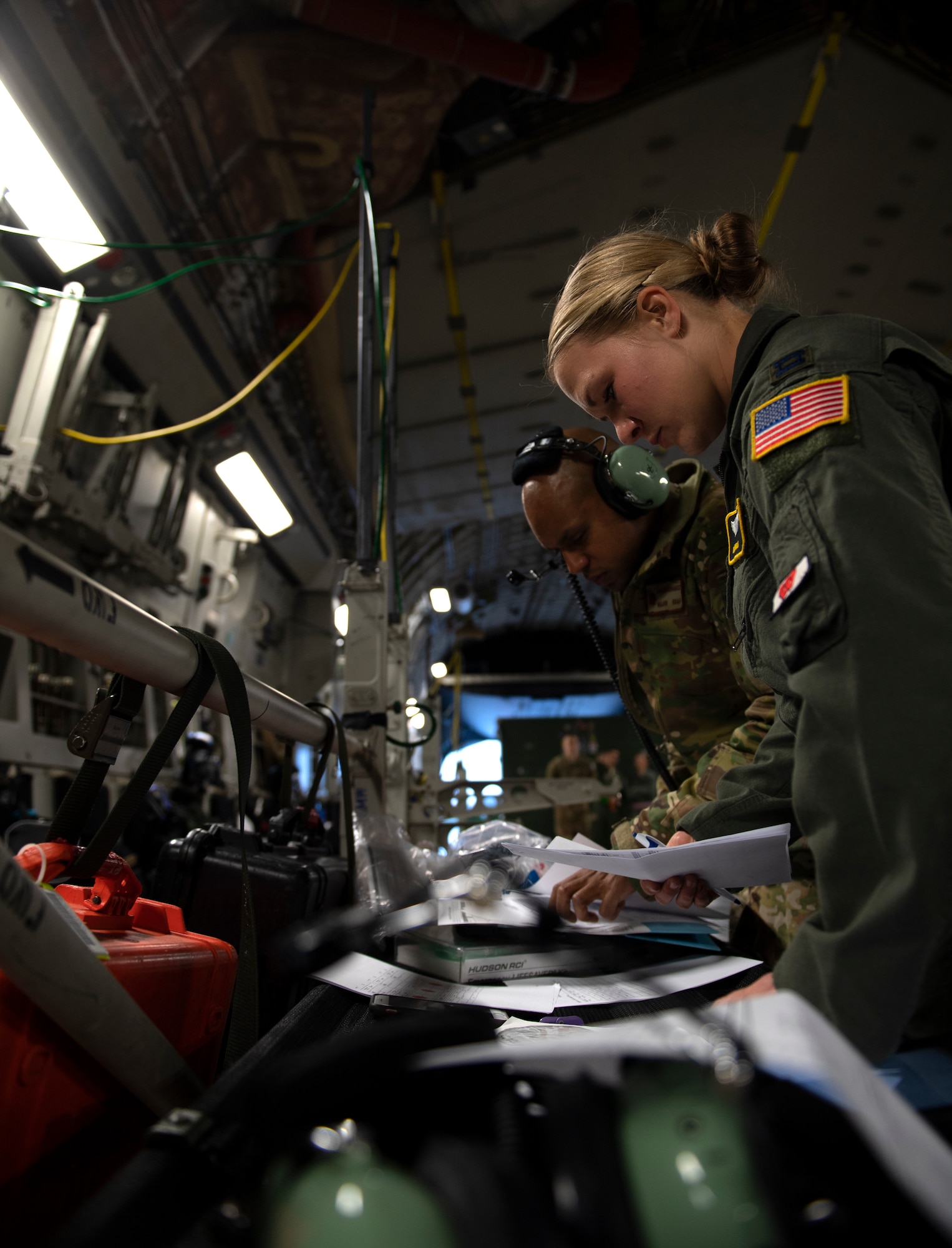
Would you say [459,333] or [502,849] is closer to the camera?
[502,849]

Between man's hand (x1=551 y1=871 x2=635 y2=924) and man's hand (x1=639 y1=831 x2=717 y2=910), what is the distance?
0.03m

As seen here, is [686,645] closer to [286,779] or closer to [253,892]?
[286,779]

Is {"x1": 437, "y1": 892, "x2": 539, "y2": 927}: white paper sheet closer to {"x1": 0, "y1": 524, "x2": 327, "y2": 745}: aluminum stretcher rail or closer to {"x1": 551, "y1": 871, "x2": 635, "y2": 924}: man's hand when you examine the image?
{"x1": 551, "y1": 871, "x2": 635, "y2": 924}: man's hand

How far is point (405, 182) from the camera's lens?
342 centimetres

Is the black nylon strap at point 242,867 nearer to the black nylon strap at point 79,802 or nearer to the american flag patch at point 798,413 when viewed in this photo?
A: the black nylon strap at point 79,802

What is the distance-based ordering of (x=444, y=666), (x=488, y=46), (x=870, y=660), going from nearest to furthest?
(x=870, y=660) < (x=488, y=46) < (x=444, y=666)

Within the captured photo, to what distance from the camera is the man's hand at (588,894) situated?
104 centimetres

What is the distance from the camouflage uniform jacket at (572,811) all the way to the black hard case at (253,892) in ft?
14.1

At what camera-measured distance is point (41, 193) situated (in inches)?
90.0

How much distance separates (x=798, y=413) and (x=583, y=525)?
118 centimetres

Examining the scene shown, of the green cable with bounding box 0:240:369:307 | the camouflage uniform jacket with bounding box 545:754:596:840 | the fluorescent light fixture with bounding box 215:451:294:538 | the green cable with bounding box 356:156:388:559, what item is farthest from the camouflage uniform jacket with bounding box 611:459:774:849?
the camouflage uniform jacket with bounding box 545:754:596:840

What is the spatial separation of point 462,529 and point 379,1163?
25.1ft

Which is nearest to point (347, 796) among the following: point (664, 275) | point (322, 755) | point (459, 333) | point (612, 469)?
point (322, 755)

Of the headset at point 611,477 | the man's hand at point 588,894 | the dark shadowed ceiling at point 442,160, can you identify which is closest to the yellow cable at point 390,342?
the dark shadowed ceiling at point 442,160
